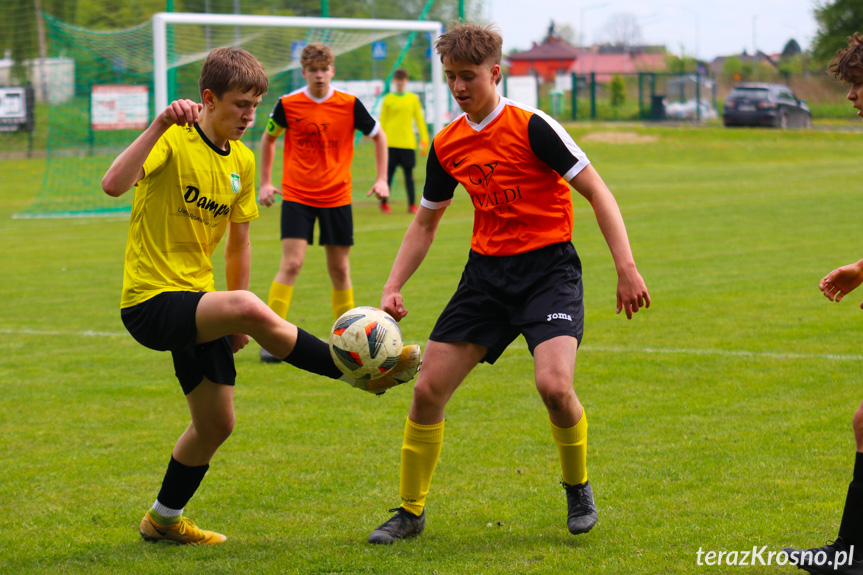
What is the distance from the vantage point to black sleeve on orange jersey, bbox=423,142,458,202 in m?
4.25

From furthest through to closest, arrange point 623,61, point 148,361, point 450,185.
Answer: point 623,61 → point 148,361 → point 450,185

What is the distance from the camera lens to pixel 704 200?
59.6ft

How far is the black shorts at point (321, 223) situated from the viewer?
769 cm

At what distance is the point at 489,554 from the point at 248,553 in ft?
3.07

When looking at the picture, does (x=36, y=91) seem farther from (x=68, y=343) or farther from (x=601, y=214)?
(x=601, y=214)

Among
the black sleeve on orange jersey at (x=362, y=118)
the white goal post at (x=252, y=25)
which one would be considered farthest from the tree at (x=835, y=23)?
the black sleeve on orange jersey at (x=362, y=118)

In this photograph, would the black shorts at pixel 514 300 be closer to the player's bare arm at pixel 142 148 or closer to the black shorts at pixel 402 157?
the player's bare arm at pixel 142 148

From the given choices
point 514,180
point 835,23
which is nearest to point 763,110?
point 835,23

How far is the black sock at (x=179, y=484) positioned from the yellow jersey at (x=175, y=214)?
2.38 feet

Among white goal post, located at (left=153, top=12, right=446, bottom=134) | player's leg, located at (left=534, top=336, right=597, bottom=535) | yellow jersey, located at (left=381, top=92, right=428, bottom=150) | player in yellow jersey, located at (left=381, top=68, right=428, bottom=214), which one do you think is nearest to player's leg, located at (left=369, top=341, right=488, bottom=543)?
player's leg, located at (left=534, top=336, right=597, bottom=535)

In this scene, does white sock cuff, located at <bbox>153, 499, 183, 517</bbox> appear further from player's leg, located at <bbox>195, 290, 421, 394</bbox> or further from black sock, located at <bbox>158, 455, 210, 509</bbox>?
player's leg, located at <bbox>195, 290, 421, 394</bbox>

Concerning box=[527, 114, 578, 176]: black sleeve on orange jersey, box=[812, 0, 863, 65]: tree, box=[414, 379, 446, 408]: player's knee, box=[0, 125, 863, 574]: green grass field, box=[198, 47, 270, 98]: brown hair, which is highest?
box=[812, 0, 863, 65]: tree

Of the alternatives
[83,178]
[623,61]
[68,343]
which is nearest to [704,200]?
[83,178]

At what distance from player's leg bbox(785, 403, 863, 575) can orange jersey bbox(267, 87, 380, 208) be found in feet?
16.8
